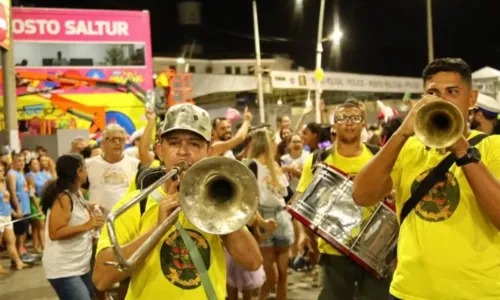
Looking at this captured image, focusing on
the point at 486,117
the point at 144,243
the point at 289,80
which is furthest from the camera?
the point at 289,80

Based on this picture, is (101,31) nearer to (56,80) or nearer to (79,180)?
(56,80)

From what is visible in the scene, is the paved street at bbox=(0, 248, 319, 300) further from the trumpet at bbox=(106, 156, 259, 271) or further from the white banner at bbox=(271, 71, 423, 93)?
the white banner at bbox=(271, 71, 423, 93)

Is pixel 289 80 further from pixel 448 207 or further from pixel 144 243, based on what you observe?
pixel 144 243

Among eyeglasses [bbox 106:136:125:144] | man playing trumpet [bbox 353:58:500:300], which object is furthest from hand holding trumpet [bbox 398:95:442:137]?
eyeglasses [bbox 106:136:125:144]

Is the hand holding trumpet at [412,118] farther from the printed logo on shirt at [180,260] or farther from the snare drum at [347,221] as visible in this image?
the snare drum at [347,221]

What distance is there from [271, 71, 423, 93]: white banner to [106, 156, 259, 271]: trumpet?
785 inches

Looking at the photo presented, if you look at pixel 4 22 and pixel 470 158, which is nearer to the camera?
pixel 470 158

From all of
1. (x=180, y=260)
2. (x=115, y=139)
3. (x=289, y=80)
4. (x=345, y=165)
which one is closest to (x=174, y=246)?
(x=180, y=260)

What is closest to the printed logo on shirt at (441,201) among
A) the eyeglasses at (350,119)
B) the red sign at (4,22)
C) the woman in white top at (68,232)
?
the eyeglasses at (350,119)

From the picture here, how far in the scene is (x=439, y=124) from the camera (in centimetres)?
236

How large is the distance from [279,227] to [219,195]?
12.5ft

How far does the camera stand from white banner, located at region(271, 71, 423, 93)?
2227 cm

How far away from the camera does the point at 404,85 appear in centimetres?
2928

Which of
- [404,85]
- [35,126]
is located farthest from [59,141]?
[404,85]
